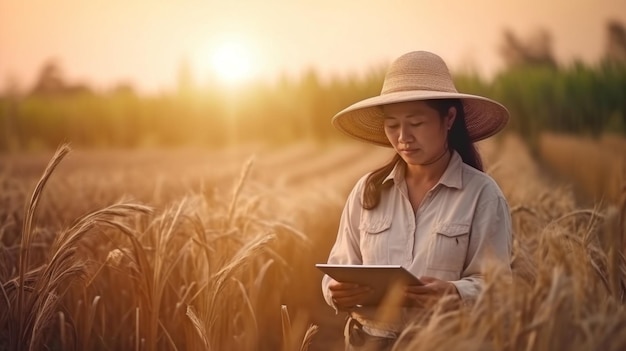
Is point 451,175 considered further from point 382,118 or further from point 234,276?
point 234,276

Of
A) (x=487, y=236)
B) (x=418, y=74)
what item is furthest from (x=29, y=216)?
(x=487, y=236)

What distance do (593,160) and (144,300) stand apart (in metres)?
6.35

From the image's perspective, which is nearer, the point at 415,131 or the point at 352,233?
the point at 415,131

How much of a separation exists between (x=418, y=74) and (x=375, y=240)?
1.58ft

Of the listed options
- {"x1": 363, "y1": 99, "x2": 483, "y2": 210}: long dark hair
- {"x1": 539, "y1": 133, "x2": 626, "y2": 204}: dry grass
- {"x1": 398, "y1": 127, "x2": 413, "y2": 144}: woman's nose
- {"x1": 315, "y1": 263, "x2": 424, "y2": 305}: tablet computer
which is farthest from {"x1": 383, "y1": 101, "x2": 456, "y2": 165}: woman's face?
{"x1": 539, "y1": 133, "x2": 626, "y2": 204}: dry grass

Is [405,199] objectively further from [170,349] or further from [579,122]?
[579,122]

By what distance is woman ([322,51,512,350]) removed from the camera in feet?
7.56

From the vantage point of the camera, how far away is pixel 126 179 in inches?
310

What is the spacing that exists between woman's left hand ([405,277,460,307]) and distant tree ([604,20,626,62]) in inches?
393

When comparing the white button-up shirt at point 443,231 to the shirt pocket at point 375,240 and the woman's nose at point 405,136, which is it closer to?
the shirt pocket at point 375,240

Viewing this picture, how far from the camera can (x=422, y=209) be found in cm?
243

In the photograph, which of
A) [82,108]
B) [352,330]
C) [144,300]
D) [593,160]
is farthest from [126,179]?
[82,108]

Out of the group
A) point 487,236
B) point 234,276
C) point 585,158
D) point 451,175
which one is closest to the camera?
point 487,236

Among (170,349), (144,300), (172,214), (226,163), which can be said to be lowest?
(226,163)
